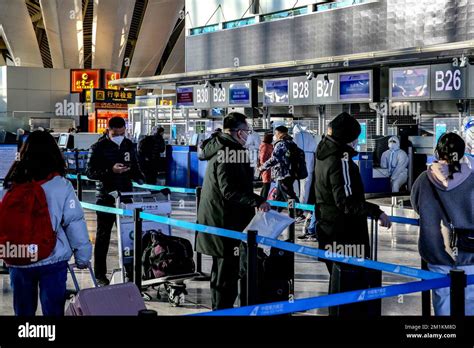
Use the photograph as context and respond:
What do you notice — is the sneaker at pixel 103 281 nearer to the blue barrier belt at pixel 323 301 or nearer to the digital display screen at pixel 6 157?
the digital display screen at pixel 6 157

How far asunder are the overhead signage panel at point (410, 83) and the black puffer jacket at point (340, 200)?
1112 cm

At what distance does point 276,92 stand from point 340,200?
1567 centimetres

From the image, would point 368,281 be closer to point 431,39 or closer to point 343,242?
point 343,242

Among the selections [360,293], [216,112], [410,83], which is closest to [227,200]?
[360,293]

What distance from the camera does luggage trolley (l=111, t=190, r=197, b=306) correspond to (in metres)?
7.08

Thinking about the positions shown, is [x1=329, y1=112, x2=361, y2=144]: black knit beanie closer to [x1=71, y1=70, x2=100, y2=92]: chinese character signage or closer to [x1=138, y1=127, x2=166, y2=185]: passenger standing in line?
[x1=138, y1=127, x2=166, y2=185]: passenger standing in line

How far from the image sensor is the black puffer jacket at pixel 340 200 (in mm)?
5316

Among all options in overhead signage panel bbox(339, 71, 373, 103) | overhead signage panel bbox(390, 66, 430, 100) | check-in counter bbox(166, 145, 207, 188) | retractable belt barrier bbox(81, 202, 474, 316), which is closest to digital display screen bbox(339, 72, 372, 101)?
overhead signage panel bbox(339, 71, 373, 103)

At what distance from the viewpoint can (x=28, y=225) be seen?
4258 mm

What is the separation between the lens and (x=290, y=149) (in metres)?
11.7

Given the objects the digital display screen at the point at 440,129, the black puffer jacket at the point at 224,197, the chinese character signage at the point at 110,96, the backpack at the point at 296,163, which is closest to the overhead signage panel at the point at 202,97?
the digital display screen at the point at 440,129

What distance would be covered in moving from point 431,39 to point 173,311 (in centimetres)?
1190

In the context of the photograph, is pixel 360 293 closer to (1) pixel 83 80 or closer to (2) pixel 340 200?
(2) pixel 340 200

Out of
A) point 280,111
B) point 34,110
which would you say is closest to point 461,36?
point 280,111
